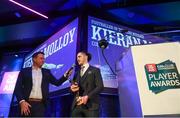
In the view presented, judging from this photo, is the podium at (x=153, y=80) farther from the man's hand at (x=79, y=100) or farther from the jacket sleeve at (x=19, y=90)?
the jacket sleeve at (x=19, y=90)

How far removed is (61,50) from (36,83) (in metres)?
1.46

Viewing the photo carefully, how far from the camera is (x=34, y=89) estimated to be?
2230 millimetres

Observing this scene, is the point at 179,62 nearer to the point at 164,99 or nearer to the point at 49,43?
the point at 164,99

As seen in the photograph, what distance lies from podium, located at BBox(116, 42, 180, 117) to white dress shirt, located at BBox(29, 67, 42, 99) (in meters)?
0.89

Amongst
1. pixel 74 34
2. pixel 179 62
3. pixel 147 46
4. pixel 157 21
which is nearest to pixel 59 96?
pixel 74 34

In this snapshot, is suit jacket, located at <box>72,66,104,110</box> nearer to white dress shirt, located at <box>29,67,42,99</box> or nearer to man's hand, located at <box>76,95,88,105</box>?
man's hand, located at <box>76,95,88,105</box>

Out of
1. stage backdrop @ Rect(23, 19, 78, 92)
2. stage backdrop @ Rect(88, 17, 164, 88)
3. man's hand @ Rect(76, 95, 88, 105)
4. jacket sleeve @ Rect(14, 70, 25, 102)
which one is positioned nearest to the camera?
man's hand @ Rect(76, 95, 88, 105)

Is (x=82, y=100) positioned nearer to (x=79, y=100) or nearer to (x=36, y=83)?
(x=79, y=100)

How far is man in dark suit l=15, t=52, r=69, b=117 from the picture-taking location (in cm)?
213

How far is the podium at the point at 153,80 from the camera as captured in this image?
2070 millimetres

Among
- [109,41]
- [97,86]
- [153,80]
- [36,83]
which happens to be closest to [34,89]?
[36,83]

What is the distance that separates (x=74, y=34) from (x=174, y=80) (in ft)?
5.98

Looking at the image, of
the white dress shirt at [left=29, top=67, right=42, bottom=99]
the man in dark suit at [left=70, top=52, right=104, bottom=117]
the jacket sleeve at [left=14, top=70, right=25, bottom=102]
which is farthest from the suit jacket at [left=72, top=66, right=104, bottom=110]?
the jacket sleeve at [left=14, top=70, right=25, bottom=102]

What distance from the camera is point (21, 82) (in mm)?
2254
